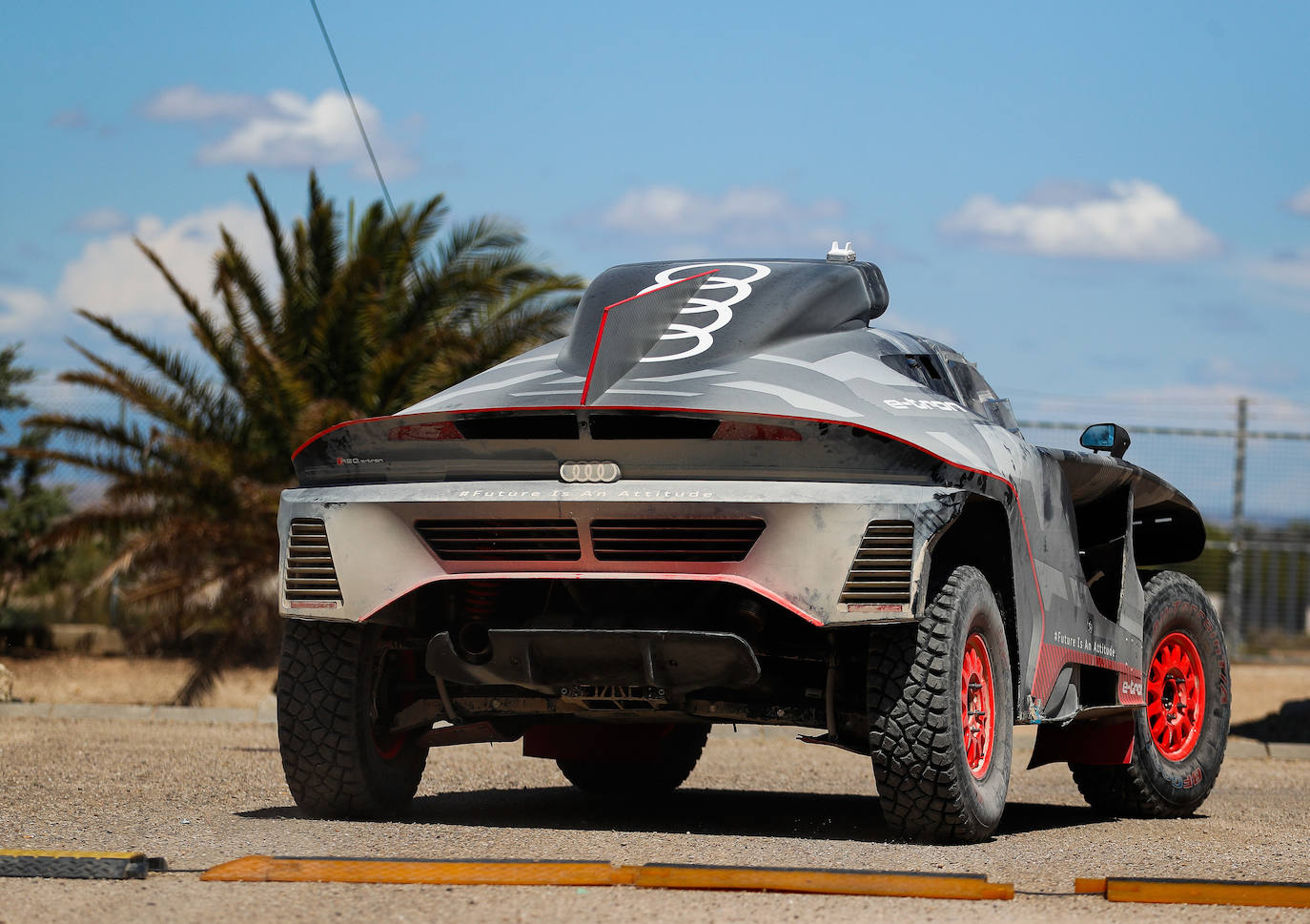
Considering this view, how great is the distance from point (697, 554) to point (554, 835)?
3.69 ft

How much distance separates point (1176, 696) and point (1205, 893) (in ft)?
11.8

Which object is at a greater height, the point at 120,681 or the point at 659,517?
the point at 659,517

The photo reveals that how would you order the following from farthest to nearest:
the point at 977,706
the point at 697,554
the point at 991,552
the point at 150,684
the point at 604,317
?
the point at 150,684 < the point at 991,552 < the point at 604,317 < the point at 977,706 < the point at 697,554

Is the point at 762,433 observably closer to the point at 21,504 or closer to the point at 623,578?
the point at 623,578

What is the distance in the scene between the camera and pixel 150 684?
1859 centimetres

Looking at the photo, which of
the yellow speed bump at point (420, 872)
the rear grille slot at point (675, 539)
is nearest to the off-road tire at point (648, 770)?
the rear grille slot at point (675, 539)

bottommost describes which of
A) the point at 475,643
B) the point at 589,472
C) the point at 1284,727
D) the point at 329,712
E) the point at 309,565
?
the point at 1284,727

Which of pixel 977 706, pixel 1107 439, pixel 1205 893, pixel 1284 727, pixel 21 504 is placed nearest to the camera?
pixel 1205 893

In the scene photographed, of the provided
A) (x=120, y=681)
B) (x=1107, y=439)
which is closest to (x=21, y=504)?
(x=120, y=681)

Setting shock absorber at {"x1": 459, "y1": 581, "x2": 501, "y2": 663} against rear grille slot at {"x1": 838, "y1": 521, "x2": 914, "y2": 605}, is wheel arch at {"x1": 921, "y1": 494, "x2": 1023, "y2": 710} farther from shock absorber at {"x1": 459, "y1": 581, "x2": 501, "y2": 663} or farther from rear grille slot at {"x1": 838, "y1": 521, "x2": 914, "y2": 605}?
shock absorber at {"x1": 459, "y1": 581, "x2": 501, "y2": 663}

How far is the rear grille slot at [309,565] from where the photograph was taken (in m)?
5.74

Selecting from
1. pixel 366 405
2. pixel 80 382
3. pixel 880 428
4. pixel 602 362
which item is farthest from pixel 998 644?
pixel 80 382

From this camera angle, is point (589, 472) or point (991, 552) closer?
point (589, 472)

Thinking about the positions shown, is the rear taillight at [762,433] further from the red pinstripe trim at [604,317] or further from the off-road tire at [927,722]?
the off-road tire at [927,722]
